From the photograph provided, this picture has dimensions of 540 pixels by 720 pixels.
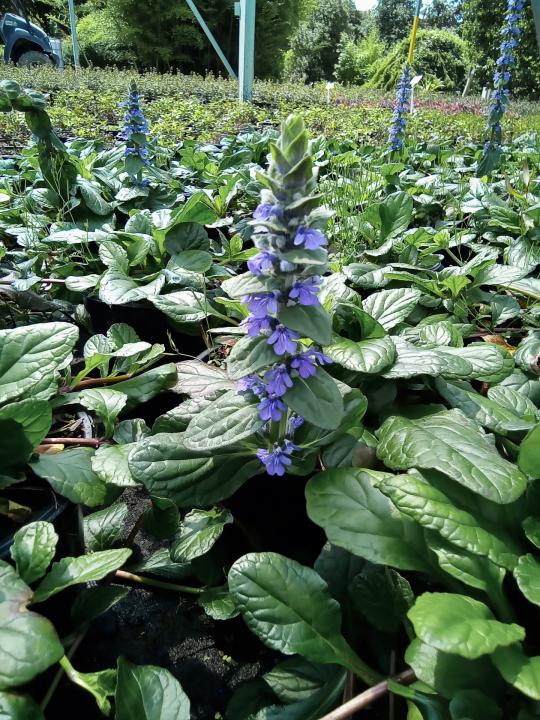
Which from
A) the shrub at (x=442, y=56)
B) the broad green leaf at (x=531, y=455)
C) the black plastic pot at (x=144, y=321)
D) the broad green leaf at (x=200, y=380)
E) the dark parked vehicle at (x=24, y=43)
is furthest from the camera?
the shrub at (x=442, y=56)

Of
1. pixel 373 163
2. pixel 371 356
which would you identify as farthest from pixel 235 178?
pixel 371 356

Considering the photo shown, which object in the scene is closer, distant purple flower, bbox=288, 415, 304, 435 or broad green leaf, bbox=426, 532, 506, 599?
broad green leaf, bbox=426, 532, 506, 599

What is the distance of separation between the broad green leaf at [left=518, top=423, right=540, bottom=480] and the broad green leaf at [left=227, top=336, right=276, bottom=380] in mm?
482

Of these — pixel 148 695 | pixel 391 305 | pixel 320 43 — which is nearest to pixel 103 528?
pixel 148 695

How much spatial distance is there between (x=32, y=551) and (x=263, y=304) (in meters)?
0.58

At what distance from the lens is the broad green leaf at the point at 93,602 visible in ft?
3.40

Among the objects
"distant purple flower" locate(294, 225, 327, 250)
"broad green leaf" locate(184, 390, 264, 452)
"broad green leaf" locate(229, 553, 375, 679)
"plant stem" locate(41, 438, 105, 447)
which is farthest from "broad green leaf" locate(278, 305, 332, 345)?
"plant stem" locate(41, 438, 105, 447)

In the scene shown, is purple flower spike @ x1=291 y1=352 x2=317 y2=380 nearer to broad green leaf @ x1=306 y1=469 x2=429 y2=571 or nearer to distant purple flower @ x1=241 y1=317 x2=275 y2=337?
distant purple flower @ x1=241 y1=317 x2=275 y2=337

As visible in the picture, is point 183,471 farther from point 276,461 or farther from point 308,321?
point 308,321

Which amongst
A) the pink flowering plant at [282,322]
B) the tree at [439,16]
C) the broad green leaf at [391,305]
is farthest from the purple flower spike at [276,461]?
the tree at [439,16]

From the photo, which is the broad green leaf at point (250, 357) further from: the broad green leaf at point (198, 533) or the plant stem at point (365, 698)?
the plant stem at point (365, 698)

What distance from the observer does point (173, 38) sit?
22906mm

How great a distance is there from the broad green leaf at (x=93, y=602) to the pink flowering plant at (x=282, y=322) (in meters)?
0.36

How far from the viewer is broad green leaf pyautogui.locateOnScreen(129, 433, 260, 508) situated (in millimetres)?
1075
